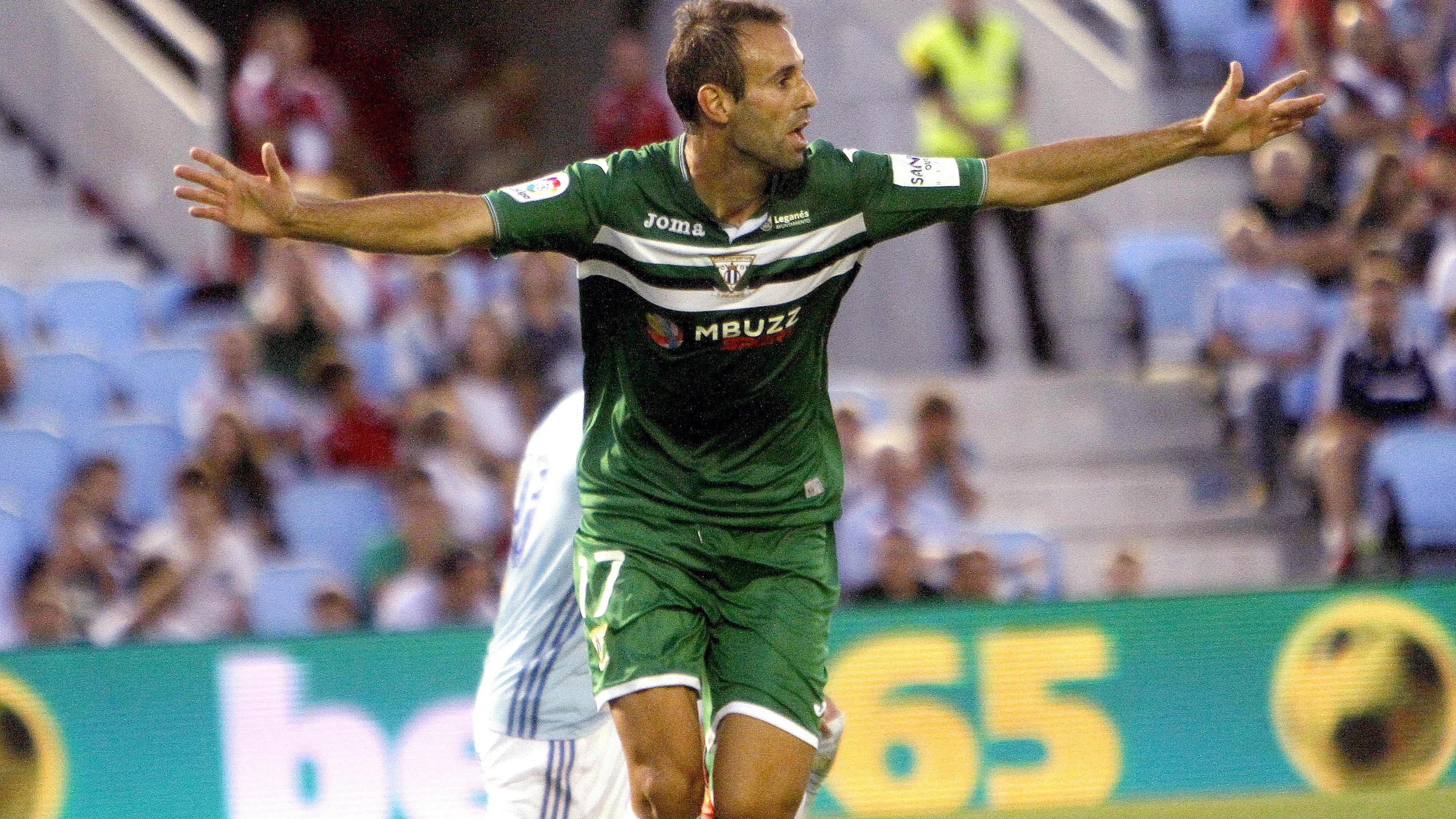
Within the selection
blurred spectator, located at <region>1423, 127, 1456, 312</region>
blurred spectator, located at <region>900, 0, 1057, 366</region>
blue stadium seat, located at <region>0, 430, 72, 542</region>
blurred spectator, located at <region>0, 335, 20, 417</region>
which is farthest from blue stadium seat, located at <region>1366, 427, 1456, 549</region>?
blurred spectator, located at <region>0, 335, 20, 417</region>

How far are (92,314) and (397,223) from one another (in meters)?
7.06

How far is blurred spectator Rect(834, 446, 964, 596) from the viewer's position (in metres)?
8.92

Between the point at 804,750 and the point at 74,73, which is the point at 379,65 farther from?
the point at 804,750

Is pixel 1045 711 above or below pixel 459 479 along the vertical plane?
below

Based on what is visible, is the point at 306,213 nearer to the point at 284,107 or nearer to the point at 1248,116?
the point at 1248,116

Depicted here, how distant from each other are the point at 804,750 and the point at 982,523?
5876 millimetres

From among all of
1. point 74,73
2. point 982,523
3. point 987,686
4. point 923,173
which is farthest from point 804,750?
point 74,73

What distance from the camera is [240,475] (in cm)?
914

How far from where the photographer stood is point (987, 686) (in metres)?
7.68

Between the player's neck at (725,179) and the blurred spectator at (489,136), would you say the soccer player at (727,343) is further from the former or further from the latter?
the blurred spectator at (489,136)

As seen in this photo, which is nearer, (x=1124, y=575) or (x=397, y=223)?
(x=397, y=223)

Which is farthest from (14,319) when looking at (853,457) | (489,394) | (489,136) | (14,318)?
(853,457)

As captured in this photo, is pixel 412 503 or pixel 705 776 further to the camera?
pixel 412 503

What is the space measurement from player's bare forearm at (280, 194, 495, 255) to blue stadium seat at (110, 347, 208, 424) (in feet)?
19.7
